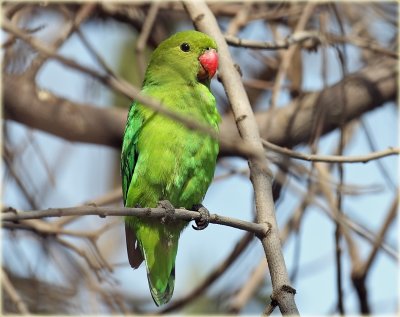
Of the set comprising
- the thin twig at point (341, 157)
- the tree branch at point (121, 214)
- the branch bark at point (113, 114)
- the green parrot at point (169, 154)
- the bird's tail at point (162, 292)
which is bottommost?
the tree branch at point (121, 214)

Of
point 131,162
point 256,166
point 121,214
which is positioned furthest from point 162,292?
point 121,214

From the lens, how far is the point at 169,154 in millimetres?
2717

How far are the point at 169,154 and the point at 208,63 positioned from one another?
0.42 metres

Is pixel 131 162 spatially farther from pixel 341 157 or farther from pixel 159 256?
pixel 341 157

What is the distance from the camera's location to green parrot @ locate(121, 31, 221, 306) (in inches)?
107

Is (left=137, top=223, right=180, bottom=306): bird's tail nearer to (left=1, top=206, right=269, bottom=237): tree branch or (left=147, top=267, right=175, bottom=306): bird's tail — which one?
(left=147, top=267, right=175, bottom=306): bird's tail

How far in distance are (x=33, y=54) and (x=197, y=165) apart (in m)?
1.14

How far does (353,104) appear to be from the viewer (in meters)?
3.56

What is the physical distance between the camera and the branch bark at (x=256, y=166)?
6.17ft

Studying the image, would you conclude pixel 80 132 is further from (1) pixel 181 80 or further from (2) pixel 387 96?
(2) pixel 387 96

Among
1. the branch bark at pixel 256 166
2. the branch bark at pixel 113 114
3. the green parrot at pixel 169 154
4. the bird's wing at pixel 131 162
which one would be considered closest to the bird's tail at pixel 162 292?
the green parrot at pixel 169 154

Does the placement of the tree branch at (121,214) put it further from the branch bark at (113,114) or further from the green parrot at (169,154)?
the branch bark at (113,114)

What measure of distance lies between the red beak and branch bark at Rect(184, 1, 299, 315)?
171 millimetres

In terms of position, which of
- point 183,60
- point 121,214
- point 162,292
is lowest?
point 121,214
